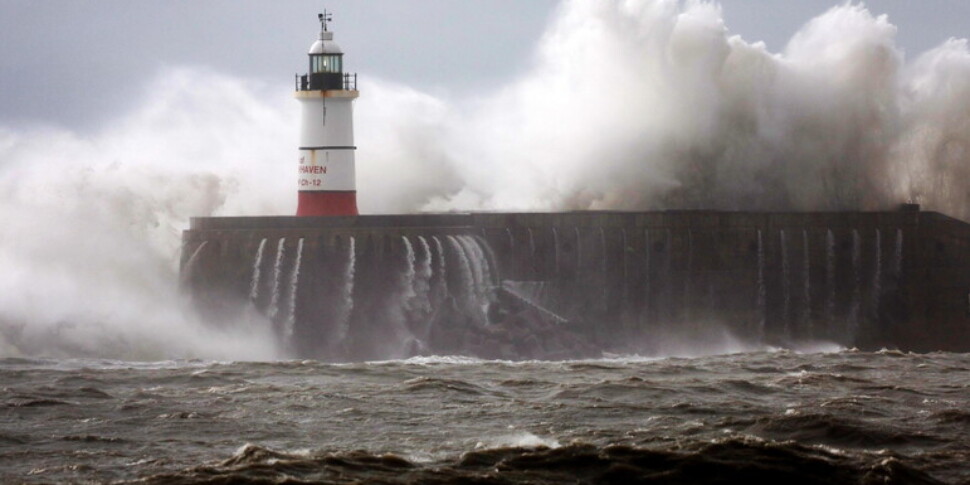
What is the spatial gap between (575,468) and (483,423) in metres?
2.68

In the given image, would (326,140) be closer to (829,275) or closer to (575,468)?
(829,275)

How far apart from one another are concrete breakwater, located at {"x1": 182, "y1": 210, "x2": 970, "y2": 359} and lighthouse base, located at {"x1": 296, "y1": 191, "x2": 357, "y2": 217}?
2188mm

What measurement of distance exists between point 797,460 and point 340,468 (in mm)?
4380

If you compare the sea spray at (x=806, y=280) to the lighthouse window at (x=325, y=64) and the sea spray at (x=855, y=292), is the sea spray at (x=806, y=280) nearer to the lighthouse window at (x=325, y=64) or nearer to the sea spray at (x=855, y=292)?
the sea spray at (x=855, y=292)

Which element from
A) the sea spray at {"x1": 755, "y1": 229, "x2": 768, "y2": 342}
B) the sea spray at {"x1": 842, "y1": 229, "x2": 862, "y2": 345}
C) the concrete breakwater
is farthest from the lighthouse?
the sea spray at {"x1": 842, "y1": 229, "x2": 862, "y2": 345}

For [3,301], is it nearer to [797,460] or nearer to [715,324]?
[715,324]

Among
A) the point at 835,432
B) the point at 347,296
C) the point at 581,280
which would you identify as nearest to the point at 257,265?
the point at 347,296

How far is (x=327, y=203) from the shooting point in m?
32.6

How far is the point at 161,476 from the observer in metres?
15.1

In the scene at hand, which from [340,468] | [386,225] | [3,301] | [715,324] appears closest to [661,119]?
[715,324]

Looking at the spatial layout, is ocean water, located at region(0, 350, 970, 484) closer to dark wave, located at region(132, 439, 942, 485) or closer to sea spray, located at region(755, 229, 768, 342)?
dark wave, located at region(132, 439, 942, 485)

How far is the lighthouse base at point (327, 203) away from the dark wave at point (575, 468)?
16.3 metres

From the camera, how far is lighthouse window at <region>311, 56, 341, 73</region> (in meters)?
33.1

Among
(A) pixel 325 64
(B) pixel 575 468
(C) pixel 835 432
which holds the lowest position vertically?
(B) pixel 575 468
